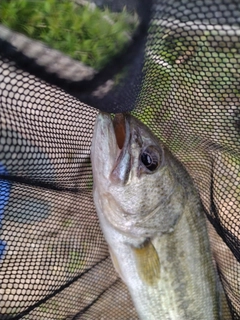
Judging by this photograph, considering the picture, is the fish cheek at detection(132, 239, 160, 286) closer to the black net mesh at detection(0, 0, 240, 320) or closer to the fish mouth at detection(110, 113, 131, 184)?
the fish mouth at detection(110, 113, 131, 184)

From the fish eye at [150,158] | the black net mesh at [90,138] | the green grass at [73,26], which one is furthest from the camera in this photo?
the fish eye at [150,158]

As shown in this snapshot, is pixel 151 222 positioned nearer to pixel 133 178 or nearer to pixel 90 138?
pixel 133 178

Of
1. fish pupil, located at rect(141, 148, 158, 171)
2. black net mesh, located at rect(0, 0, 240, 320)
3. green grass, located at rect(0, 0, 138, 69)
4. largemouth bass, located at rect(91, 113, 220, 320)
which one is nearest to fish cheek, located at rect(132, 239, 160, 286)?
largemouth bass, located at rect(91, 113, 220, 320)

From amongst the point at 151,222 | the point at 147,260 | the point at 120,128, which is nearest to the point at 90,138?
the point at 120,128

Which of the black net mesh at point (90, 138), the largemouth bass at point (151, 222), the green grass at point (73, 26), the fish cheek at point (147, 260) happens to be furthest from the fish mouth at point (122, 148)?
the fish cheek at point (147, 260)

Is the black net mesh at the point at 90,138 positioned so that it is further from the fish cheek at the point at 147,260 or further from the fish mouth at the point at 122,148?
the fish cheek at the point at 147,260

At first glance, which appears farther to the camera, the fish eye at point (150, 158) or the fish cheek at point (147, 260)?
the fish cheek at point (147, 260)
